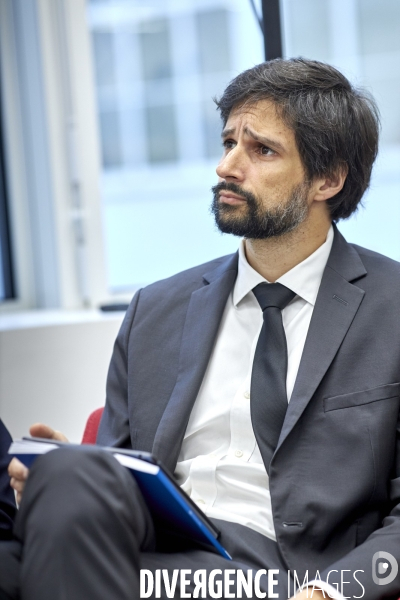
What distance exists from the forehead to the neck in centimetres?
20

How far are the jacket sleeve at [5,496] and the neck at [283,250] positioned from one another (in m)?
0.67

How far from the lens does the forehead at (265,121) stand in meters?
1.75

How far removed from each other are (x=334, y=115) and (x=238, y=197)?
30cm

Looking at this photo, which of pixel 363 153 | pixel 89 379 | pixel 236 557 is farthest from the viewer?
pixel 89 379

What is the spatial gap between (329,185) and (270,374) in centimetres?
51

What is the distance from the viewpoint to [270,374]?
160 centimetres

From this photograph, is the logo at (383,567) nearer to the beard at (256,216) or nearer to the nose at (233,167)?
the beard at (256,216)

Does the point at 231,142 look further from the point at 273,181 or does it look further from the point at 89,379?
the point at 89,379

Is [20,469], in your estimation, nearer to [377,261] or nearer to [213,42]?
[377,261]

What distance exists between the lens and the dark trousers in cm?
108

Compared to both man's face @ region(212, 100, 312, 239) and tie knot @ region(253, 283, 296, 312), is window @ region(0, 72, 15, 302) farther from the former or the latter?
tie knot @ region(253, 283, 296, 312)

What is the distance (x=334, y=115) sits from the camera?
179 cm

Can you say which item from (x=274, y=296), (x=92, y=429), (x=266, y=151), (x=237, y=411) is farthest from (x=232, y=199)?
(x=92, y=429)

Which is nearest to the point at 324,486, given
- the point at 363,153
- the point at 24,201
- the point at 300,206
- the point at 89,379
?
the point at 300,206
